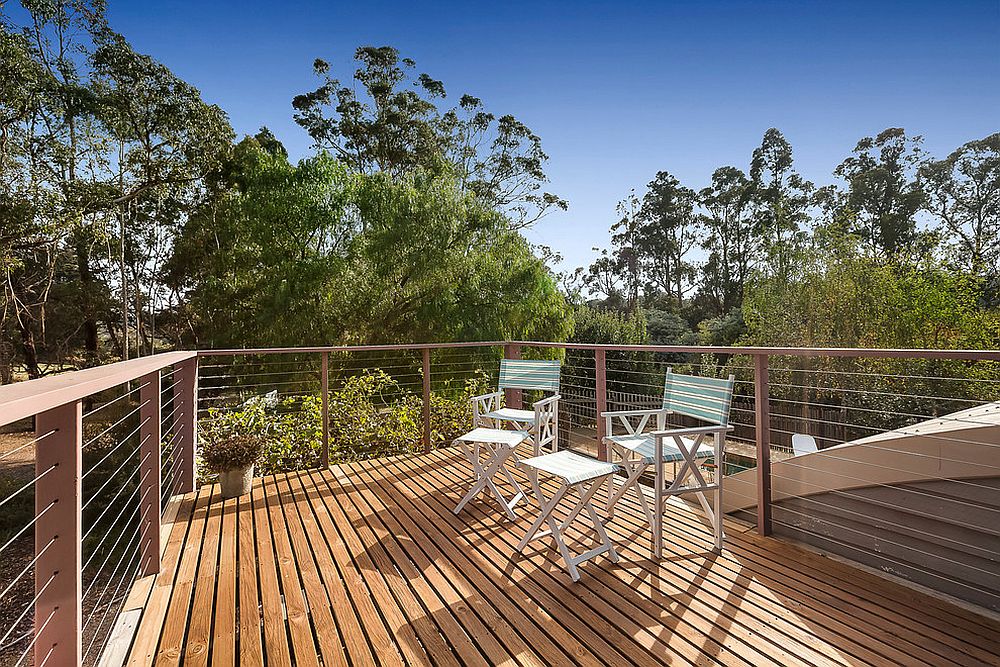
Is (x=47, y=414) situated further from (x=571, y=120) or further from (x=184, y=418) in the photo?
(x=571, y=120)

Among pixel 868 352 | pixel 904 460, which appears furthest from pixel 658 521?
pixel 904 460

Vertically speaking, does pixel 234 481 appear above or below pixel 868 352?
below

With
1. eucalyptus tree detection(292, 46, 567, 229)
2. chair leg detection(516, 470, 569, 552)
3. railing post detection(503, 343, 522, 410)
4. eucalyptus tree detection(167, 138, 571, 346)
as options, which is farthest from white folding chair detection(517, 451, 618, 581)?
eucalyptus tree detection(292, 46, 567, 229)

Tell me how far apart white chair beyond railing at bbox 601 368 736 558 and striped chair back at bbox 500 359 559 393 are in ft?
3.38

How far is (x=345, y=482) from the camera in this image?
388 centimetres

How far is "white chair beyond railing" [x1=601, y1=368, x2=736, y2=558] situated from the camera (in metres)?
2.49

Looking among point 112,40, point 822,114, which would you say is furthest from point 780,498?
A: point 822,114

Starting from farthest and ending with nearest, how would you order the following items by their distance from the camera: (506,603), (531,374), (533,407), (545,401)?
(531,374) → (533,407) → (545,401) → (506,603)

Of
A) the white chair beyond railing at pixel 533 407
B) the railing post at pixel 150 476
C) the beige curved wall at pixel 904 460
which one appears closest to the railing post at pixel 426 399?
the white chair beyond railing at pixel 533 407

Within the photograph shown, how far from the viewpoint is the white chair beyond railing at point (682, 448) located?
2.49m

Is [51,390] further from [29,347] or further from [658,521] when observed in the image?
[29,347]

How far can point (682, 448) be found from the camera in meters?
2.50

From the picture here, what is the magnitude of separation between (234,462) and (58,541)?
2348 millimetres

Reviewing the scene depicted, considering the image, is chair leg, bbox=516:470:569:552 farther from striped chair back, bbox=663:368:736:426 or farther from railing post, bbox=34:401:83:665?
railing post, bbox=34:401:83:665
